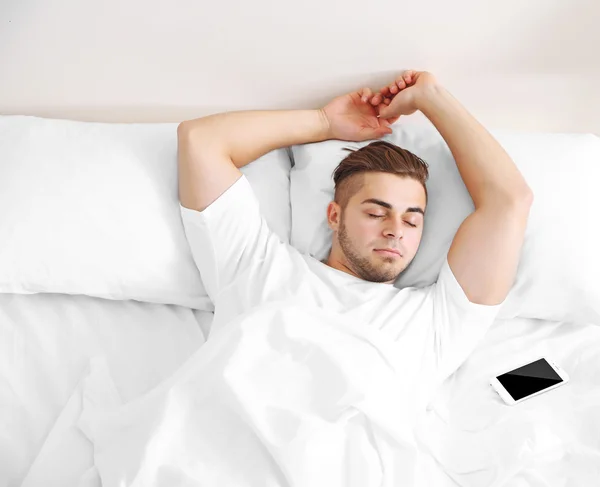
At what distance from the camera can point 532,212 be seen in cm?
150

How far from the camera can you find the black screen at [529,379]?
1396 millimetres

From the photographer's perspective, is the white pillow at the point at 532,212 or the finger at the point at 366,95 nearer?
the white pillow at the point at 532,212

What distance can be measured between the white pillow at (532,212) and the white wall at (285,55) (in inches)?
6.3

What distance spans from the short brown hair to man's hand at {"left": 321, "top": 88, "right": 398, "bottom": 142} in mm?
92

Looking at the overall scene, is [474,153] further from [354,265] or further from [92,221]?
[92,221]

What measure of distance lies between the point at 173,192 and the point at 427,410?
79 cm

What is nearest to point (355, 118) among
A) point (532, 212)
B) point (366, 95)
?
point (366, 95)

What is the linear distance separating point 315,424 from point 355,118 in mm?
848

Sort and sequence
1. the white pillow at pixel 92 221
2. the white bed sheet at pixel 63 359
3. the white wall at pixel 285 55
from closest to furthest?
the white bed sheet at pixel 63 359 → the white pillow at pixel 92 221 → the white wall at pixel 285 55

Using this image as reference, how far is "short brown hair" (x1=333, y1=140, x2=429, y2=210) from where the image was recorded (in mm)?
1493

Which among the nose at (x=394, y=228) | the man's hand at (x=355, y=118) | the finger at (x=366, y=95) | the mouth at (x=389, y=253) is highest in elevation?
the finger at (x=366, y=95)

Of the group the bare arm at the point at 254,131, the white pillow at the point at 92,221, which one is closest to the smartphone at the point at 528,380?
the white pillow at the point at 92,221

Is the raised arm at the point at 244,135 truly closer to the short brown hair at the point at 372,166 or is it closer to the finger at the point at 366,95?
Result: the finger at the point at 366,95

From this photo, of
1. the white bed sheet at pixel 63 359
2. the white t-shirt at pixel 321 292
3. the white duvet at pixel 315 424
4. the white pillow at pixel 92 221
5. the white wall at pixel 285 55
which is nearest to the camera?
the white duvet at pixel 315 424
